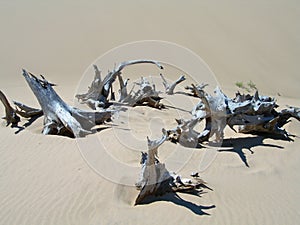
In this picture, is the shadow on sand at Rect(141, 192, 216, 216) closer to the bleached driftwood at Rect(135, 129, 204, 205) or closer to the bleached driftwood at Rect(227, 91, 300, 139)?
the bleached driftwood at Rect(135, 129, 204, 205)

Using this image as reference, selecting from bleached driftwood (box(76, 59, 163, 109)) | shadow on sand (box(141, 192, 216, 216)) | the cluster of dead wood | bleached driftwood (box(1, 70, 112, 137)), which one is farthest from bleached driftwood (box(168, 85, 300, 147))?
bleached driftwood (box(76, 59, 163, 109))

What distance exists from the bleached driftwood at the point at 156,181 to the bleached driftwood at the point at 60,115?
166cm

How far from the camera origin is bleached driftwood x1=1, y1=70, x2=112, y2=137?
4.79 metres

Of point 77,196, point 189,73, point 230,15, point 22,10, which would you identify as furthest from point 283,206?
point 22,10

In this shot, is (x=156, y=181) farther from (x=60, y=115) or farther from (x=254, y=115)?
(x=254, y=115)

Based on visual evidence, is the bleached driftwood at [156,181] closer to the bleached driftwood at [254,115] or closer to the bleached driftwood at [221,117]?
the bleached driftwood at [221,117]

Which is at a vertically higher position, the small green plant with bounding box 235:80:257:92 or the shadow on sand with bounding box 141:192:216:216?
the small green plant with bounding box 235:80:257:92

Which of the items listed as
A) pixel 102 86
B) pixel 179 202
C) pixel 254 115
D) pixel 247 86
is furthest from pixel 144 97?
pixel 247 86

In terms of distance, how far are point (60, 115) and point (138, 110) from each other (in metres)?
1.83

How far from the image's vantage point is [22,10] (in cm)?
1650

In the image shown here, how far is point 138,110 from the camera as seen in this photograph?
633 cm

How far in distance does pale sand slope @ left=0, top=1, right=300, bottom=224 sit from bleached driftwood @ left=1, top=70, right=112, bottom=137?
0.20 m

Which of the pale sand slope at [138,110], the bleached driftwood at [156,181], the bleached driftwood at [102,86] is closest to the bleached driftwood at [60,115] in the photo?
the pale sand slope at [138,110]

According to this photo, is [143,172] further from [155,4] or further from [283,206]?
[155,4]
